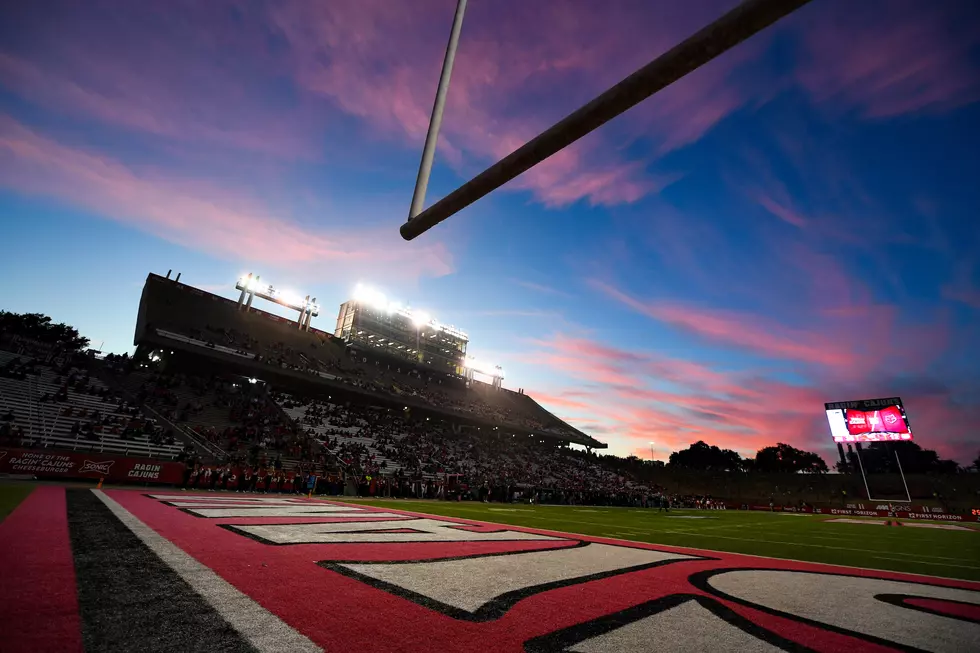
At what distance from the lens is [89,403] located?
68.3ft

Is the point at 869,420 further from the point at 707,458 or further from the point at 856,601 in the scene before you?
the point at 707,458

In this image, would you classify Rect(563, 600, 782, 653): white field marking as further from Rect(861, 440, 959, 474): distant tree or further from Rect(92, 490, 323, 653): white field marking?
Rect(861, 440, 959, 474): distant tree

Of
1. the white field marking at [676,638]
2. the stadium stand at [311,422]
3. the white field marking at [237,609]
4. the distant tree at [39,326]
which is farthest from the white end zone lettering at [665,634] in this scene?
the distant tree at [39,326]

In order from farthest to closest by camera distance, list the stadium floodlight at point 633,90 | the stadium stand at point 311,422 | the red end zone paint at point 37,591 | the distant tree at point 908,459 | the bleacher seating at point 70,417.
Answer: the distant tree at point 908,459 → the stadium stand at point 311,422 → the bleacher seating at point 70,417 → the red end zone paint at point 37,591 → the stadium floodlight at point 633,90

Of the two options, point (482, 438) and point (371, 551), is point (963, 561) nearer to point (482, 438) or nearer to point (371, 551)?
point (371, 551)

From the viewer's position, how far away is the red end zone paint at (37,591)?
2.01m

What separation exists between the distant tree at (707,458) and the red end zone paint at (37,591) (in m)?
96.6

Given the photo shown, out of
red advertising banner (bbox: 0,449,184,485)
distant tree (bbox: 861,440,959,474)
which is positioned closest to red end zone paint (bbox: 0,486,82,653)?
red advertising banner (bbox: 0,449,184,485)

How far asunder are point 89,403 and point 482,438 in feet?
103

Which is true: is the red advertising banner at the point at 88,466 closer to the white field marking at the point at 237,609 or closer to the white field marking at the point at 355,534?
the white field marking at the point at 355,534

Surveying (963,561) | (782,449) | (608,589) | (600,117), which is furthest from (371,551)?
(782,449)

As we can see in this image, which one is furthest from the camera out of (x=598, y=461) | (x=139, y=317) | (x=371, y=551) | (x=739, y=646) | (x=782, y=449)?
(x=782, y=449)

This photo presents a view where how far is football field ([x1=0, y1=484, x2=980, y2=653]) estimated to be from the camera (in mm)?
2277

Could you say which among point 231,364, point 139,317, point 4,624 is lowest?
point 4,624
